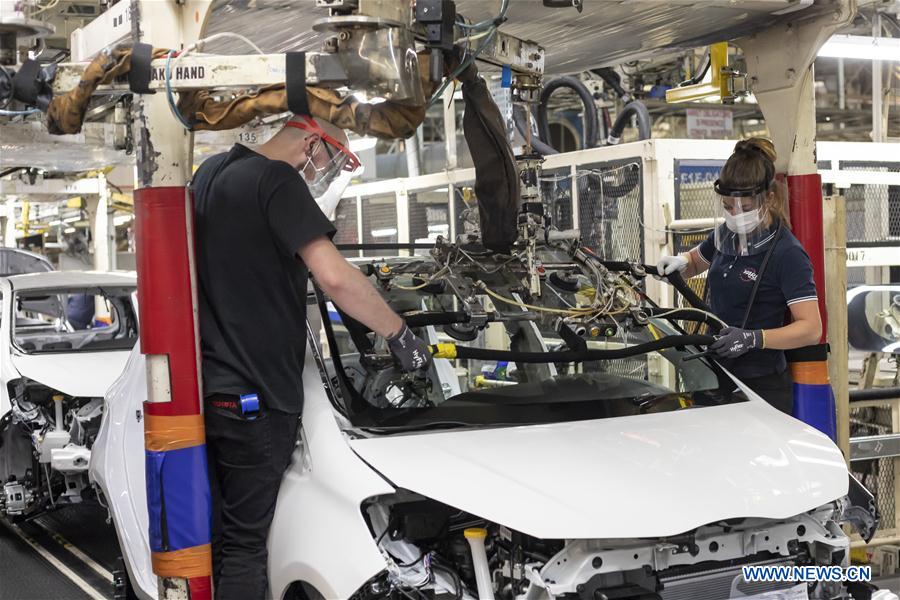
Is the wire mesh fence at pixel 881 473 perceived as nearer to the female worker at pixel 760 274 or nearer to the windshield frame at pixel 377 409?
the female worker at pixel 760 274

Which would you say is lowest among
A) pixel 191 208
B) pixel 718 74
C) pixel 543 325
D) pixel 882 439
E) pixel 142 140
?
pixel 882 439

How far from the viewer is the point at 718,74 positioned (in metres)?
5.73

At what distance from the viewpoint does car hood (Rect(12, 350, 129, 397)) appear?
7145 millimetres

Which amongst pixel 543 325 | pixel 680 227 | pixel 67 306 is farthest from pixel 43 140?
pixel 543 325

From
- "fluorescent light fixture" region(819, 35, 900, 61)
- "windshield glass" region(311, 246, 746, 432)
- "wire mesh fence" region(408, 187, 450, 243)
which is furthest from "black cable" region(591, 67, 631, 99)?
"windshield glass" region(311, 246, 746, 432)

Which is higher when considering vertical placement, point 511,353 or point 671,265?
point 671,265

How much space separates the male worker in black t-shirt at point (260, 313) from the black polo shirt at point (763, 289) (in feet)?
6.14

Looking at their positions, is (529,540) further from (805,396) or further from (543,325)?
(805,396)

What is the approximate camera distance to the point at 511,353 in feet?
12.8

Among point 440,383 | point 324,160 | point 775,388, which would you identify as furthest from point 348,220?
point 324,160

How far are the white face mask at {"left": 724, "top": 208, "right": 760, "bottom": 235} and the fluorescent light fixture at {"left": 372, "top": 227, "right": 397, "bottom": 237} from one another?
6362mm

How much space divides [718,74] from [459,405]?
2.89 m

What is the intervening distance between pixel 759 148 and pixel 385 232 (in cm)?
661

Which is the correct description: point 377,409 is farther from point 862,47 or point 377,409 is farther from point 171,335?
point 862,47
